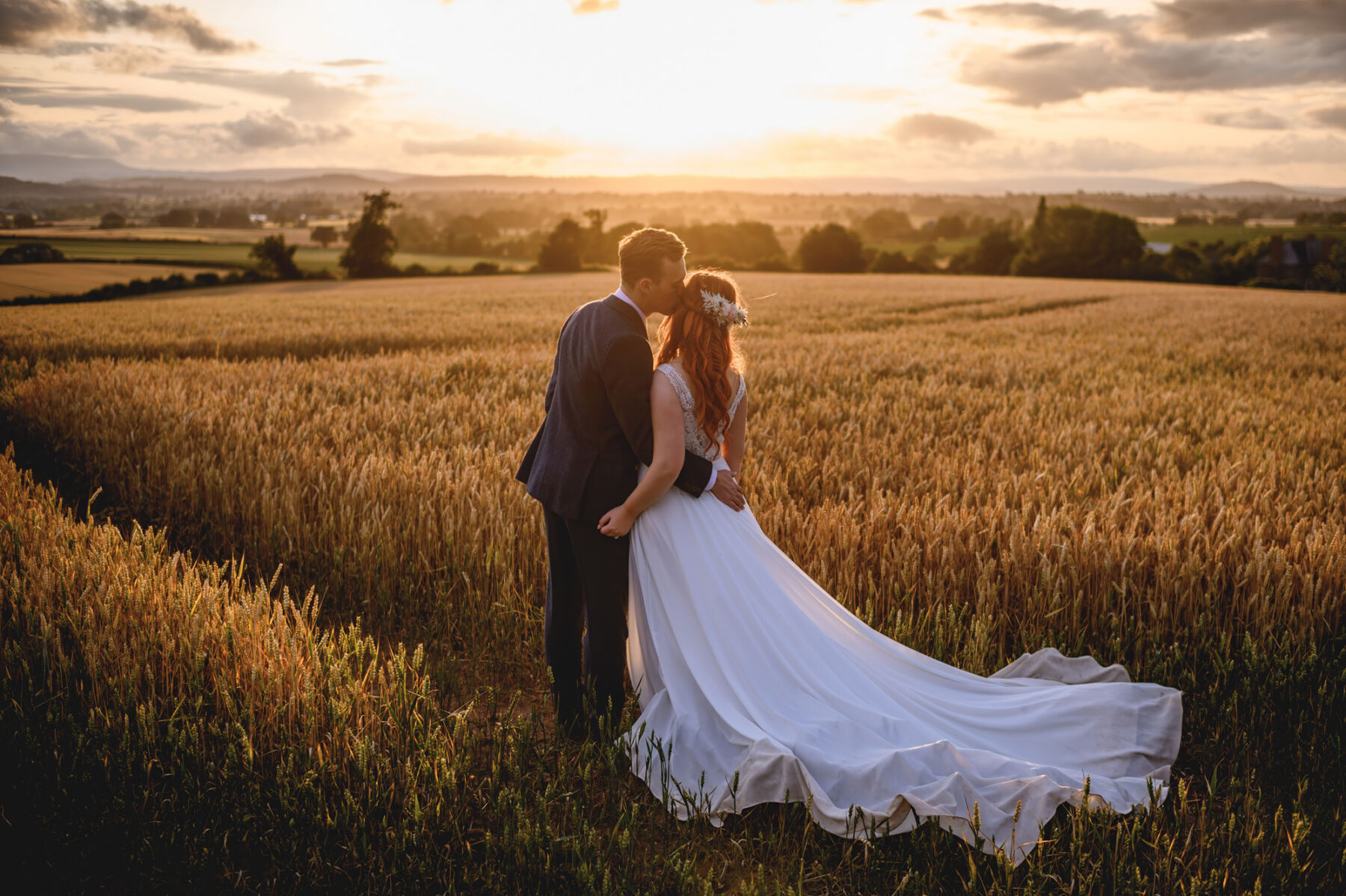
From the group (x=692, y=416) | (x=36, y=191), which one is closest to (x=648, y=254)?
(x=692, y=416)

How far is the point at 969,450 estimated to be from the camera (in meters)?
6.65

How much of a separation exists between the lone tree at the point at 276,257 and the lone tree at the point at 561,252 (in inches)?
705

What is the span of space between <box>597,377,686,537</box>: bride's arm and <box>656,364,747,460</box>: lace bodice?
0.03 meters

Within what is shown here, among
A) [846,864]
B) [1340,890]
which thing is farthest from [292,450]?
[1340,890]

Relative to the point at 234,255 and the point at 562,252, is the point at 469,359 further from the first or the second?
the point at 562,252

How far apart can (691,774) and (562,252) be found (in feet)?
203

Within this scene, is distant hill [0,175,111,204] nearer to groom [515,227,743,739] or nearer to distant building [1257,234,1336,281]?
groom [515,227,743,739]

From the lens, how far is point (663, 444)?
2875 mm

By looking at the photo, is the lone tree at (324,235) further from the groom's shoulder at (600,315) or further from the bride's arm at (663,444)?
the bride's arm at (663,444)

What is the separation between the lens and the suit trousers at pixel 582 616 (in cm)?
310

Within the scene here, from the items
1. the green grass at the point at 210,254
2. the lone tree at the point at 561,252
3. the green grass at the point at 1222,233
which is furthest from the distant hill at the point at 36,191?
the green grass at the point at 1222,233

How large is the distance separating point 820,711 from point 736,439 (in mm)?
1184

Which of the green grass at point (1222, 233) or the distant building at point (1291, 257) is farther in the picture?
the green grass at point (1222, 233)

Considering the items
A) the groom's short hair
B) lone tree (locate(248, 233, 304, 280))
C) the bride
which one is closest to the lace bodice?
the bride
